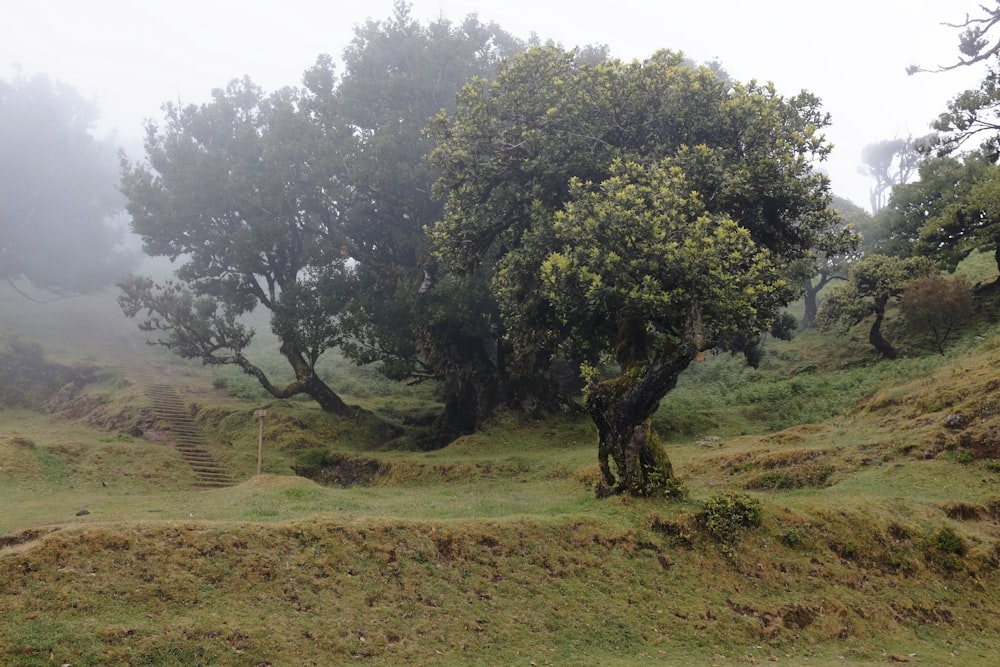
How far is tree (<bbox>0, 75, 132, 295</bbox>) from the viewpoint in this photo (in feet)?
210

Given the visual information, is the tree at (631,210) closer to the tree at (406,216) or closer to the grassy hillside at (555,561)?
the grassy hillside at (555,561)

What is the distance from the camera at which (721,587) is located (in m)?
11.1

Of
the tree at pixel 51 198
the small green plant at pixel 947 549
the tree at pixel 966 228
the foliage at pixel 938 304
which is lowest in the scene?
the small green plant at pixel 947 549

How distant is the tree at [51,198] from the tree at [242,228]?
116 feet

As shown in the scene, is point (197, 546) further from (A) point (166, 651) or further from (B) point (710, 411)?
(B) point (710, 411)

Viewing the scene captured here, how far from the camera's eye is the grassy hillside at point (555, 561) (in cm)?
873

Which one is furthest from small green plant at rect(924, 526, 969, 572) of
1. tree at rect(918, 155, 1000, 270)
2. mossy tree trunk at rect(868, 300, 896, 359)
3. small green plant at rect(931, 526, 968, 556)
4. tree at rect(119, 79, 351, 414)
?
tree at rect(119, 79, 351, 414)

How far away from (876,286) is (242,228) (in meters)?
32.5

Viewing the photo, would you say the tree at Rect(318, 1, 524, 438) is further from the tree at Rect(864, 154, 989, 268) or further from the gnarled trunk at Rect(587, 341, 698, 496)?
the tree at Rect(864, 154, 989, 268)

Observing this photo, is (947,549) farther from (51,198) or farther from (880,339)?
(51,198)

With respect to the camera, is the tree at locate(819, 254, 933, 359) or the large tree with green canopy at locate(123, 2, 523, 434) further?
the large tree with green canopy at locate(123, 2, 523, 434)

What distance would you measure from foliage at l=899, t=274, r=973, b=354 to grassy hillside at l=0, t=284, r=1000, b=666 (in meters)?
6.79

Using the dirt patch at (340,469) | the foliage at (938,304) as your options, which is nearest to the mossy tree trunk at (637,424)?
the dirt patch at (340,469)

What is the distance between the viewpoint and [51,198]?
67.8 meters
